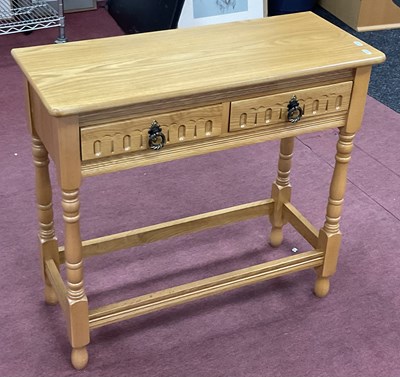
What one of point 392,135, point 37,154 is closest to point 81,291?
point 37,154

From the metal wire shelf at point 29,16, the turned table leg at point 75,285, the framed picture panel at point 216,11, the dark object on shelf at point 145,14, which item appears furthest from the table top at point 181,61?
the metal wire shelf at point 29,16

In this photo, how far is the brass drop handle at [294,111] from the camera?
4.97ft

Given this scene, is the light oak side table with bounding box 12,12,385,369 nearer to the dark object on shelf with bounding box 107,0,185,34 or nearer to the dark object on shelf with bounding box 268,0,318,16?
the dark object on shelf with bounding box 107,0,185,34

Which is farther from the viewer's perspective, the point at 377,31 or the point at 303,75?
the point at 377,31

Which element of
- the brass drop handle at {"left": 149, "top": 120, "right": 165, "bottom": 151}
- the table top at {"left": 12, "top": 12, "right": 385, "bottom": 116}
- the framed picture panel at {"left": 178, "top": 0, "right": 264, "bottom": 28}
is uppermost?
the table top at {"left": 12, "top": 12, "right": 385, "bottom": 116}

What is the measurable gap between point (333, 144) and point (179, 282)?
1.04 meters

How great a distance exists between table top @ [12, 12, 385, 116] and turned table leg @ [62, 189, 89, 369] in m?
0.21

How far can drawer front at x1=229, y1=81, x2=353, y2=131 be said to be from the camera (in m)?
1.47

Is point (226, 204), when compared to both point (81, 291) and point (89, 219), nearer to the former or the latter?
point (89, 219)

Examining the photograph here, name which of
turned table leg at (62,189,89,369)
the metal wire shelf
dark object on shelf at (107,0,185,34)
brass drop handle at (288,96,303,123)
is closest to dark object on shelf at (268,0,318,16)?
dark object on shelf at (107,0,185,34)

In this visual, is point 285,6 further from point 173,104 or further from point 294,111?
point 173,104

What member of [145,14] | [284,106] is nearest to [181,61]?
[284,106]

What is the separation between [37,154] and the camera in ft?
5.21

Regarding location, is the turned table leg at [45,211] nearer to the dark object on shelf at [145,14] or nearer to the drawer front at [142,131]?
the drawer front at [142,131]
